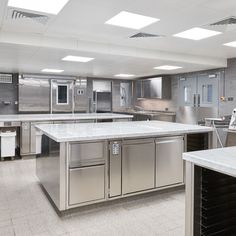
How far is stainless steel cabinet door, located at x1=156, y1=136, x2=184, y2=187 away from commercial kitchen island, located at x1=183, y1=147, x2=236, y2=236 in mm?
1692

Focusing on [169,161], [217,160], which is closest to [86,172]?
[169,161]

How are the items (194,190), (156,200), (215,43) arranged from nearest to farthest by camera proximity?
(194,190), (156,200), (215,43)

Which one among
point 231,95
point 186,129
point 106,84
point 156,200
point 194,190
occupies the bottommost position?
point 156,200

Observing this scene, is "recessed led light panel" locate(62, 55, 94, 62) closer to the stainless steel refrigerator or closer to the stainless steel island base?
the stainless steel island base

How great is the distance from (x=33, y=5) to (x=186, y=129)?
2511 millimetres

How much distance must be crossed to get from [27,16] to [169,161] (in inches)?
106

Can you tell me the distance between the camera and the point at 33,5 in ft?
8.77

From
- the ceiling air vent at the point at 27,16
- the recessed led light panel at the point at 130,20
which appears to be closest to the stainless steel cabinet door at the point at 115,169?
the recessed led light panel at the point at 130,20

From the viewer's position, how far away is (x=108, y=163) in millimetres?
2824

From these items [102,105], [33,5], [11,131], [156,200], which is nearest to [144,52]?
[33,5]

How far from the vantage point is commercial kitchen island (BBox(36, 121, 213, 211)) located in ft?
8.50

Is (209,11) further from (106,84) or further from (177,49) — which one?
(106,84)

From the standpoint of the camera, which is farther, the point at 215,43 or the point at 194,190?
the point at 215,43

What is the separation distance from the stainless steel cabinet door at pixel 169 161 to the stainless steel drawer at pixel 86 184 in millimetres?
841
